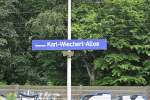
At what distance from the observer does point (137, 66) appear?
2366 cm

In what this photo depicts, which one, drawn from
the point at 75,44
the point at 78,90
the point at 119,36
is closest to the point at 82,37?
the point at 119,36

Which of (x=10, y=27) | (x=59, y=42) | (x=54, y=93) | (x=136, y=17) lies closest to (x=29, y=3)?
(x=10, y=27)

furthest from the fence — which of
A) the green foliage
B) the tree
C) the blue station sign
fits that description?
the blue station sign

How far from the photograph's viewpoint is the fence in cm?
1973

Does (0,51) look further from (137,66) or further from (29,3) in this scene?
(137,66)

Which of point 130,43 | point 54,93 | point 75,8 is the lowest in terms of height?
point 54,93

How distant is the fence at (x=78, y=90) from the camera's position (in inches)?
777

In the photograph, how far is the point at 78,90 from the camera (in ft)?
65.8

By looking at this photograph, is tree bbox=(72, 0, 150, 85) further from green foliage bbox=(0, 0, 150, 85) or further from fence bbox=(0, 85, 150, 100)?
fence bbox=(0, 85, 150, 100)

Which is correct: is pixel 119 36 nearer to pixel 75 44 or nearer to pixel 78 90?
pixel 78 90

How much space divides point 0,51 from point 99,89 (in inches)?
293

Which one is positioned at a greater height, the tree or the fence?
the tree

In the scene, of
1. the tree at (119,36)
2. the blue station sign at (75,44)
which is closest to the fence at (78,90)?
the tree at (119,36)

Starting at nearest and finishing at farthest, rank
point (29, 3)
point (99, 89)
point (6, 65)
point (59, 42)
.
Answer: point (59, 42)
point (99, 89)
point (6, 65)
point (29, 3)
